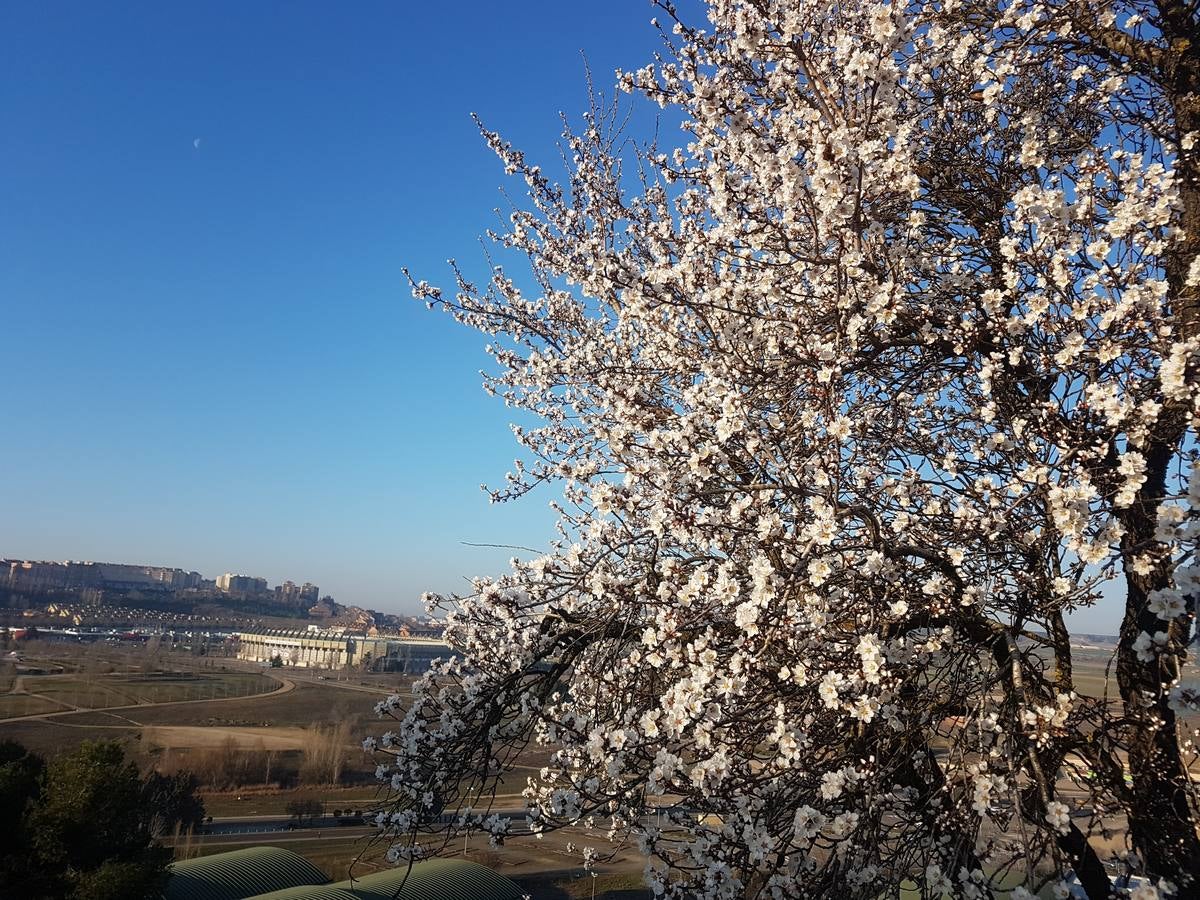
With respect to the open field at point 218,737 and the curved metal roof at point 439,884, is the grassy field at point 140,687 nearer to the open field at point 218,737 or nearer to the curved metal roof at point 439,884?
the open field at point 218,737

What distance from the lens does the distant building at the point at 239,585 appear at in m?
189

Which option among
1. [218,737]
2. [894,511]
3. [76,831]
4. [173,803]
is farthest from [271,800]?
[894,511]

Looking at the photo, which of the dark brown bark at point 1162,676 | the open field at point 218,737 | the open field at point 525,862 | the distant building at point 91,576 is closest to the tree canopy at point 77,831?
the open field at point 525,862

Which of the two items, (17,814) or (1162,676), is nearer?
(1162,676)

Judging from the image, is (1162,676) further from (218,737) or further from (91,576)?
(91,576)

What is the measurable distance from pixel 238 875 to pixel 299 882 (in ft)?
4.88

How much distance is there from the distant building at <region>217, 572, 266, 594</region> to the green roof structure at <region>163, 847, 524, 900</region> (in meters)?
187

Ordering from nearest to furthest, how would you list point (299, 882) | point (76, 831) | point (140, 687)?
point (76, 831) → point (299, 882) → point (140, 687)

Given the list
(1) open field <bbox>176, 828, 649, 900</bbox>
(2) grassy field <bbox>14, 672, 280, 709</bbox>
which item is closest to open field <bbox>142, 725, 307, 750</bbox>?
(2) grassy field <bbox>14, 672, 280, 709</bbox>

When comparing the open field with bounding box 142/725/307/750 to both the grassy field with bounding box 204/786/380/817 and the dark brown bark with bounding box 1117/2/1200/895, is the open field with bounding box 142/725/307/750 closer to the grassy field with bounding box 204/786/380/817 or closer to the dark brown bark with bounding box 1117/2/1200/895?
the grassy field with bounding box 204/786/380/817

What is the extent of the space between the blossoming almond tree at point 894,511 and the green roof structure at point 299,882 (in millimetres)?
14476

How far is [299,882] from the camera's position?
18953 mm

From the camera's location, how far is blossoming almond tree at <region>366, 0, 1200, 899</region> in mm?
3074

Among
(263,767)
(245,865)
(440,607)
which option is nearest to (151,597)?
(263,767)
